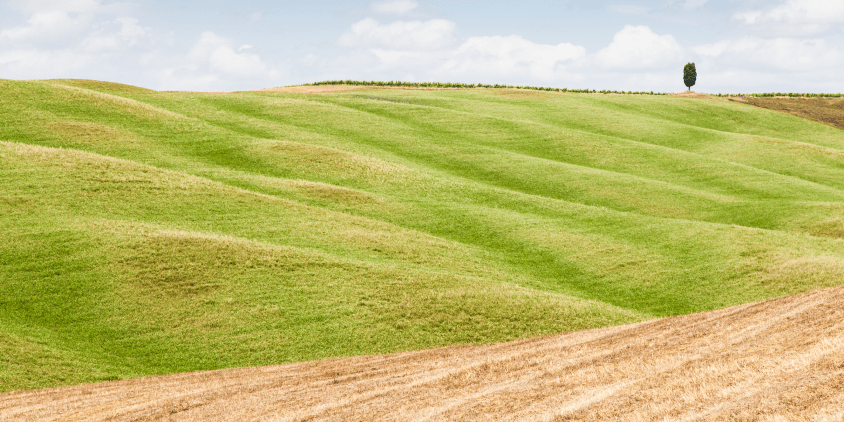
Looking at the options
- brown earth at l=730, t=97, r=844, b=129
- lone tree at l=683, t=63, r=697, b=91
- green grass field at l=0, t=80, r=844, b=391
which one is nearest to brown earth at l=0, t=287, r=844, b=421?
green grass field at l=0, t=80, r=844, b=391

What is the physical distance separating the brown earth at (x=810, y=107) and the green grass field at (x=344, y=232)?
110 ft

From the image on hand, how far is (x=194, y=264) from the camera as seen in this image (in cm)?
2956

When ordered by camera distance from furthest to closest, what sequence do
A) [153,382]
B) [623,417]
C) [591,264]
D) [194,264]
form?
[591,264]
[194,264]
[153,382]
[623,417]

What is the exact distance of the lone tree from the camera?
132 metres

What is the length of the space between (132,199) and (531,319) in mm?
24897

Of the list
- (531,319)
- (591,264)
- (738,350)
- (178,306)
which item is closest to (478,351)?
(531,319)

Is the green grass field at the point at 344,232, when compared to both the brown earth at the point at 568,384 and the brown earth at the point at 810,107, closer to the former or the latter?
the brown earth at the point at 568,384

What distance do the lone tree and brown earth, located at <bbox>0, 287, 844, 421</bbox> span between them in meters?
126

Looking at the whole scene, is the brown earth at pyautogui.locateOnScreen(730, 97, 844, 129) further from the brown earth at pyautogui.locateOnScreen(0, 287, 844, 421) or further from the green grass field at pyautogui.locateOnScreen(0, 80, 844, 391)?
the brown earth at pyautogui.locateOnScreen(0, 287, 844, 421)

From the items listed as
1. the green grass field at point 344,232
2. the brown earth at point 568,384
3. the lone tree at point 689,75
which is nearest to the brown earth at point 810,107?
the lone tree at point 689,75

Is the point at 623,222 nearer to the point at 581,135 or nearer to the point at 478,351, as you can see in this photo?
the point at 478,351

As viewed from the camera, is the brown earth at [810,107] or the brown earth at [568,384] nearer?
the brown earth at [568,384]

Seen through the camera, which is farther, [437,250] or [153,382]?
[437,250]

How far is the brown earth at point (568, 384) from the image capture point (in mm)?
10305
